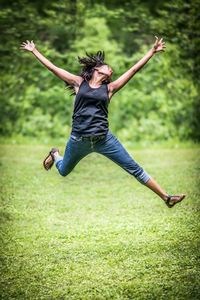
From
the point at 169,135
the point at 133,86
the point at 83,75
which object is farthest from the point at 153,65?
the point at 83,75

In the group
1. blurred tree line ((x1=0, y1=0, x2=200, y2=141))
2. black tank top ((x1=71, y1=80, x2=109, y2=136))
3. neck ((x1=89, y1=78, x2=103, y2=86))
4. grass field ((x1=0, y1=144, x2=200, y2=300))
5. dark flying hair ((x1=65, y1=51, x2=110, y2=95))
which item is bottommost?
blurred tree line ((x1=0, y1=0, x2=200, y2=141))

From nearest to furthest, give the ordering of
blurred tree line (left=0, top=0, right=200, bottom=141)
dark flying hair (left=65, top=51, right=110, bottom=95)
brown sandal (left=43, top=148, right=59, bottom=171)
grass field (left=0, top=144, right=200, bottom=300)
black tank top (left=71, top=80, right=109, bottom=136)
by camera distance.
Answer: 1. grass field (left=0, top=144, right=200, bottom=300)
2. black tank top (left=71, top=80, right=109, bottom=136)
3. dark flying hair (left=65, top=51, right=110, bottom=95)
4. brown sandal (left=43, top=148, right=59, bottom=171)
5. blurred tree line (left=0, top=0, right=200, bottom=141)

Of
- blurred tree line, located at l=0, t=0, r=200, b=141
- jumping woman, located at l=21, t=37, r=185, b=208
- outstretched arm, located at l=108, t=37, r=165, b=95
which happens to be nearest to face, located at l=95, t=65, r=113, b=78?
jumping woman, located at l=21, t=37, r=185, b=208

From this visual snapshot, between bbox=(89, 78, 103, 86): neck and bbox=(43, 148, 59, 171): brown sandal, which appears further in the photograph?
bbox=(43, 148, 59, 171): brown sandal

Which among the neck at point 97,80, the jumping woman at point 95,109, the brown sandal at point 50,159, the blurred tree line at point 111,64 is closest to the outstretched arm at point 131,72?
the jumping woman at point 95,109

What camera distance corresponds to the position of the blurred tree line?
13055mm

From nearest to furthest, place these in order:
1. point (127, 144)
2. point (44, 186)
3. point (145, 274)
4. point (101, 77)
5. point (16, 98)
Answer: point (145, 274)
point (101, 77)
point (44, 186)
point (127, 144)
point (16, 98)

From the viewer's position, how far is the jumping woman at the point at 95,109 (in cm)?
537

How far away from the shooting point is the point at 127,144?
1271 centimetres

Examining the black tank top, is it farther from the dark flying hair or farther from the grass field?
the grass field

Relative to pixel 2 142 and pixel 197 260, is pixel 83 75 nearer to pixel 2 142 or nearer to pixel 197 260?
pixel 197 260

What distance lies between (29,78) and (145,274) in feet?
31.2

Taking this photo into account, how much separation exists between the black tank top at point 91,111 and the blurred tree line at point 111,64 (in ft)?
24.9

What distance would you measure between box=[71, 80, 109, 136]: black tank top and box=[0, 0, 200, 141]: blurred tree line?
24.9 ft
